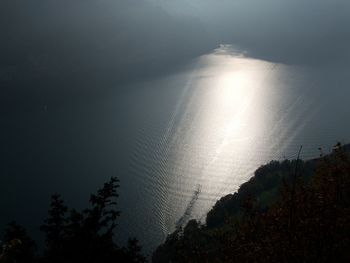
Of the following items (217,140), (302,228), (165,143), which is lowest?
(302,228)

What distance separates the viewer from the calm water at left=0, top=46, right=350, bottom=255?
41.1m

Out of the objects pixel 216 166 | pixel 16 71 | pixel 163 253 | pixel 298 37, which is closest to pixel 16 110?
pixel 216 166

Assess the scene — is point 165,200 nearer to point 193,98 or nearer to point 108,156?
point 108,156

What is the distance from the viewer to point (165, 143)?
184 feet

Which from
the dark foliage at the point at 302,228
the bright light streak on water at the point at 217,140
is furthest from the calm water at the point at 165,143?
the dark foliage at the point at 302,228

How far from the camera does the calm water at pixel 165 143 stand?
135 ft

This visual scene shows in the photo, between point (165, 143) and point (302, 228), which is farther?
point (165, 143)

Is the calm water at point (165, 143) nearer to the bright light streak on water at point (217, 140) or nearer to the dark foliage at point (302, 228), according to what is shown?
the bright light streak on water at point (217, 140)

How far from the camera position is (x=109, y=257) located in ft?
27.4

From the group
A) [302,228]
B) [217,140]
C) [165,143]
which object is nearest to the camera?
[302,228]

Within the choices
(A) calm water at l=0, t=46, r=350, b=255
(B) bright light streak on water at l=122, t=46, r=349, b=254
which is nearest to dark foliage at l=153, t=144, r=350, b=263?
(A) calm water at l=0, t=46, r=350, b=255

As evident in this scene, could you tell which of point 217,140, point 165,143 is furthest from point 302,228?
point 217,140

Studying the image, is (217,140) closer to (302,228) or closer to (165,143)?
(165,143)

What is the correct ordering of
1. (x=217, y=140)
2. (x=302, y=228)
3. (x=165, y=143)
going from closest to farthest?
(x=302, y=228) → (x=165, y=143) → (x=217, y=140)
